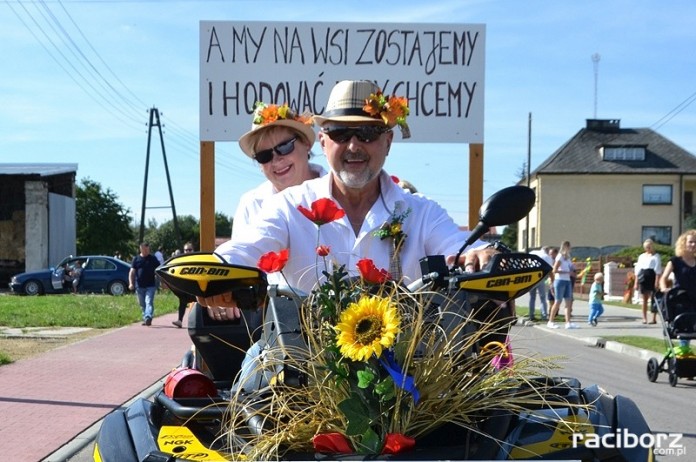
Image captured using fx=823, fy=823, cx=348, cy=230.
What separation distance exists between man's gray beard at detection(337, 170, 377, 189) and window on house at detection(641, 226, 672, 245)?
189ft

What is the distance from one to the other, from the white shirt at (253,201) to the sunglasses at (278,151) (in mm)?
186

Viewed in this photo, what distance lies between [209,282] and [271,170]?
3.34m

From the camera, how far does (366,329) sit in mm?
2170

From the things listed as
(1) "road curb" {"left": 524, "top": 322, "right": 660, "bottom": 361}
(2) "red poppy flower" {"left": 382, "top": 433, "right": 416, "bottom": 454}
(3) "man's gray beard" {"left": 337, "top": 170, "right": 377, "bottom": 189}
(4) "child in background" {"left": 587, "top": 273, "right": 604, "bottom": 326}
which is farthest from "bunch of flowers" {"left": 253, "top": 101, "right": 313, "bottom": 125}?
(4) "child in background" {"left": 587, "top": 273, "right": 604, "bottom": 326}

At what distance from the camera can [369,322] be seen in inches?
85.7

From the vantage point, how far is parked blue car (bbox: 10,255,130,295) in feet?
104

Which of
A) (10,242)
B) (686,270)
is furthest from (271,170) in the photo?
(10,242)

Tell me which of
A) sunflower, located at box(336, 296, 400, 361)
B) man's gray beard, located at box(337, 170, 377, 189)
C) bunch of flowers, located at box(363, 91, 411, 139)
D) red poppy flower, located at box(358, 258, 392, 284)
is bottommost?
sunflower, located at box(336, 296, 400, 361)

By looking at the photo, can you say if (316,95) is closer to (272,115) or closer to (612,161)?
(272,115)

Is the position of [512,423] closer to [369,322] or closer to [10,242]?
[369,322]

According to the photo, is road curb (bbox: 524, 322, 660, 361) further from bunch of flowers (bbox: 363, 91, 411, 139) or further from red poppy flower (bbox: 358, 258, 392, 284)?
red poppy flower (bbox: 358, 258, 392, 284)

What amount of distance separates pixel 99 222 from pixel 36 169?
15.6 metres

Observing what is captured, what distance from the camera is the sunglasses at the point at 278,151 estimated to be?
5848 mm

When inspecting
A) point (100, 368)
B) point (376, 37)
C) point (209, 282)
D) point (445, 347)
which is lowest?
point (100, 368)
